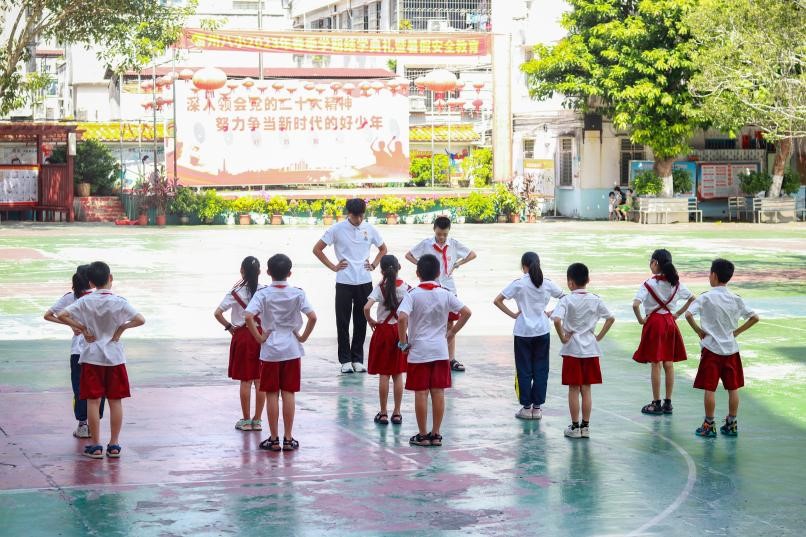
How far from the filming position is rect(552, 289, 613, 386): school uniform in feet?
30.8

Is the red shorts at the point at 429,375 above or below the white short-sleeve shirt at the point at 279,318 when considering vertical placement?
below

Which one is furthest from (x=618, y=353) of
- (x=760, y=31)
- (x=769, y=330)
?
(x=760, y=31)

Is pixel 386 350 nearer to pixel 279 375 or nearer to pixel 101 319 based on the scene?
pixel 279 375

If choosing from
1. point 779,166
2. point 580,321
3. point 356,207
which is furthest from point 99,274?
point 779,166

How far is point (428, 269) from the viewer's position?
30.2 feet

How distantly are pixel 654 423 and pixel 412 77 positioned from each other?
4986cm

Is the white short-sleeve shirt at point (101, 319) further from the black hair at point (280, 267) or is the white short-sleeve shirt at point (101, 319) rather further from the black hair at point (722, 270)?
the black hair at point (722, 270)

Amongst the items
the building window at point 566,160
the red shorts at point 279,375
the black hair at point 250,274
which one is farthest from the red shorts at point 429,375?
the building window at point 566,160

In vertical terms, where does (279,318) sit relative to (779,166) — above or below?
below

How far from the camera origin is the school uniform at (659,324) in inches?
404

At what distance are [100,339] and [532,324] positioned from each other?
3442 mm

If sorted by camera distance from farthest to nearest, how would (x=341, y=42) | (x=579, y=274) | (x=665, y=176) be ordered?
1. (x=341, y=42)
2. (x=665, y=176)
3. (x=579, y=274)

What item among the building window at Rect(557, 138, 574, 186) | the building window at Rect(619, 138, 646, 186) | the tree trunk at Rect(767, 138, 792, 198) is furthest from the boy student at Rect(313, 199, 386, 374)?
the building window at Rect(557, 138, 574, 186)

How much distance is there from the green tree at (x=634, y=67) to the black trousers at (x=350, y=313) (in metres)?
26.4
